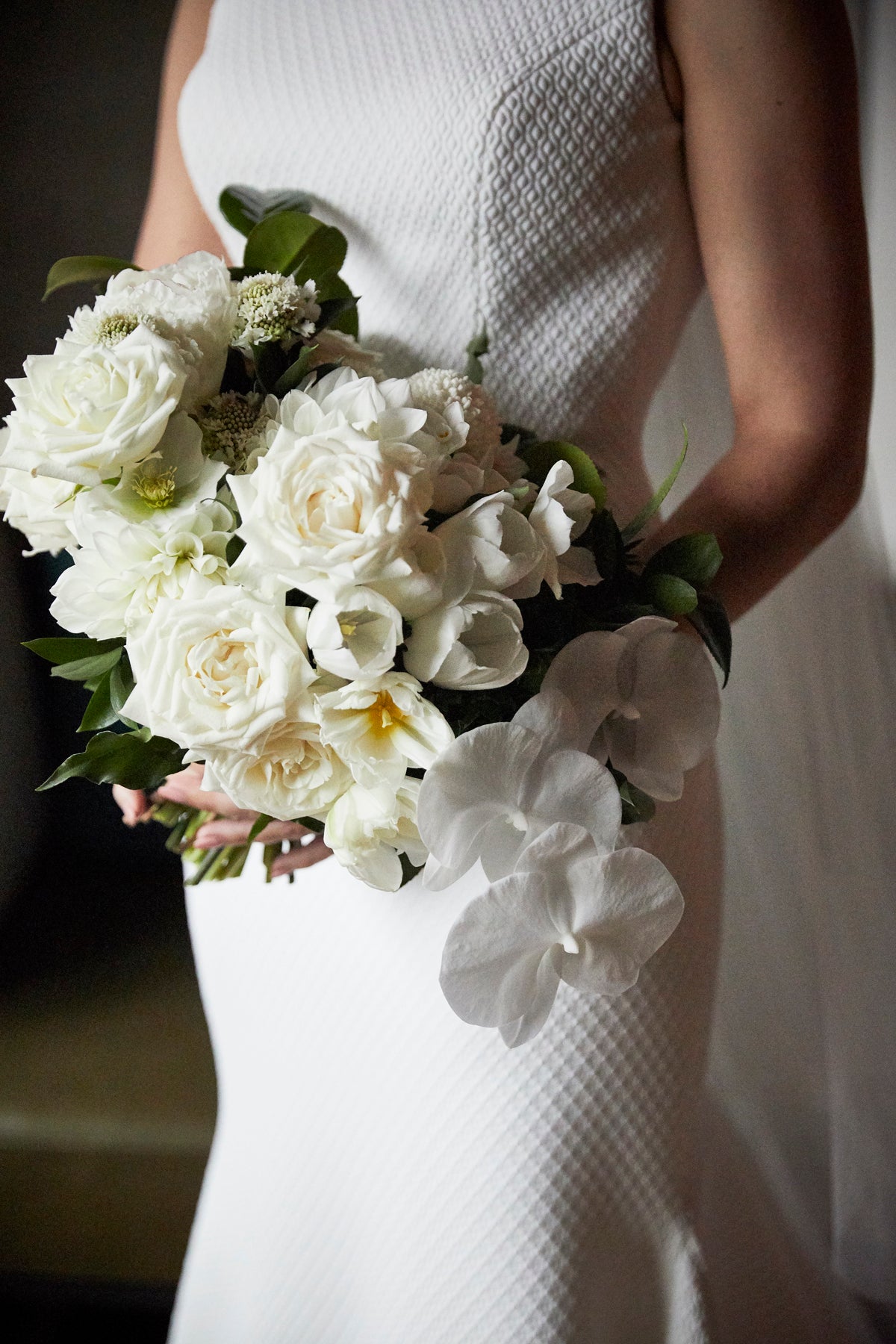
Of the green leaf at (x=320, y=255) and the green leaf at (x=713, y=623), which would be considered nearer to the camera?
the green leaf at (x=713, y=623)

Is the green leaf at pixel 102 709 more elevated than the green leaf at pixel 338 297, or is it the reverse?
the green leaf at pixel 338 297

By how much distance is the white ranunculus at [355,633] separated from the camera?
0.37m

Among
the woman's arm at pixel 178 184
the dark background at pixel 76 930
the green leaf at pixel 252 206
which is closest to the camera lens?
the green leaf at pixel 252 206

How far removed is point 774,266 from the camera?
0.68 metres

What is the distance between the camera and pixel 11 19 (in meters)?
1.54

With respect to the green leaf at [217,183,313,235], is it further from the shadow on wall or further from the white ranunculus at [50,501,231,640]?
the shadow on wall

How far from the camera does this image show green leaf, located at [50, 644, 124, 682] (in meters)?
0.50

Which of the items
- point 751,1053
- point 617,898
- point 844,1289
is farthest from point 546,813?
point 844,1289

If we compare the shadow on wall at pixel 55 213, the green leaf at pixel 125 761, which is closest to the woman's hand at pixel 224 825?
the green leaf at pixel 125 761

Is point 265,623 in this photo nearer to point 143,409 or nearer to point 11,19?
point 143,409

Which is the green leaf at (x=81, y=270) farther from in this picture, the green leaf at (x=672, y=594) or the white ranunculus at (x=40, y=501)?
the green leaf at (x=672, y=594)

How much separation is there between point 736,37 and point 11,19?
4.43 feet

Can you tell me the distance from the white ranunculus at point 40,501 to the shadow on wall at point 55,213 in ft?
3.43

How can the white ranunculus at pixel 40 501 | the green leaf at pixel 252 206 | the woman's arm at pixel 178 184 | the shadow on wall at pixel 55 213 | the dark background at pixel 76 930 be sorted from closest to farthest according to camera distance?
the white ranunculus at pixel 40 501
the green leaf at pixel 252 206
the woman's arm at pixel 178 184
the dark background at pixel 76 930
the shadow on wall at pixel 55 213
